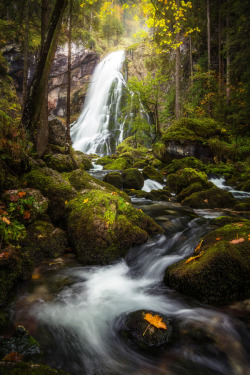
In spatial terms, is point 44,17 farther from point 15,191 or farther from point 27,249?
point 27,249

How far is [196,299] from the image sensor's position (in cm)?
277

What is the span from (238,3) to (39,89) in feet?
43.6

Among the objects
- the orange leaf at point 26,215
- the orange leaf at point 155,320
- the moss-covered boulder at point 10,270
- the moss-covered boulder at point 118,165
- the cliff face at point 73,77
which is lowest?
the orange leaf at point 155,320

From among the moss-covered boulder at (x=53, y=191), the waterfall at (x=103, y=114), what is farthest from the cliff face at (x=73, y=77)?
the moss-covered boulder at (x=53, y=191)

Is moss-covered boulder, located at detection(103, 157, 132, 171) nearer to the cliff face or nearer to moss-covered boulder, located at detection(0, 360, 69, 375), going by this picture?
moss-covered boulder, located at detection(0, 360, 69, 375)

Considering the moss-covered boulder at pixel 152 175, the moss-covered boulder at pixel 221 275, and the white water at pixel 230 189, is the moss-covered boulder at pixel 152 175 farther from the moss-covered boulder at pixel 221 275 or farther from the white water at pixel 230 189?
the moss-covered boulder at pixel 221 275

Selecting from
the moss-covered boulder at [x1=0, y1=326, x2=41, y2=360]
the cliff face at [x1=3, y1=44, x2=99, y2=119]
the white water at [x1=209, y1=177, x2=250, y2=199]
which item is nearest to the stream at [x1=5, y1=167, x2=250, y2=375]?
the moss-covered boulder at [x1=0, y1=326, x2=41, y2=360]

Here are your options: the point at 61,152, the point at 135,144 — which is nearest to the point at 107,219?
the point at 61,152

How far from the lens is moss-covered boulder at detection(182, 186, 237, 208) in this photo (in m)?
7.17

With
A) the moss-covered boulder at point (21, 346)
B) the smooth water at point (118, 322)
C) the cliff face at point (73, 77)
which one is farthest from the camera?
the cliff face at point (73, 77)

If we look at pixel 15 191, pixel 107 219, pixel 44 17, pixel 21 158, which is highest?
pixel 44 17

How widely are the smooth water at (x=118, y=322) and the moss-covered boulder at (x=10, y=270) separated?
0.64 ft

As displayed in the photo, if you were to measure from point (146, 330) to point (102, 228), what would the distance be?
1904 mm

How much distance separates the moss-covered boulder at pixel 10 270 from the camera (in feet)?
8.84
